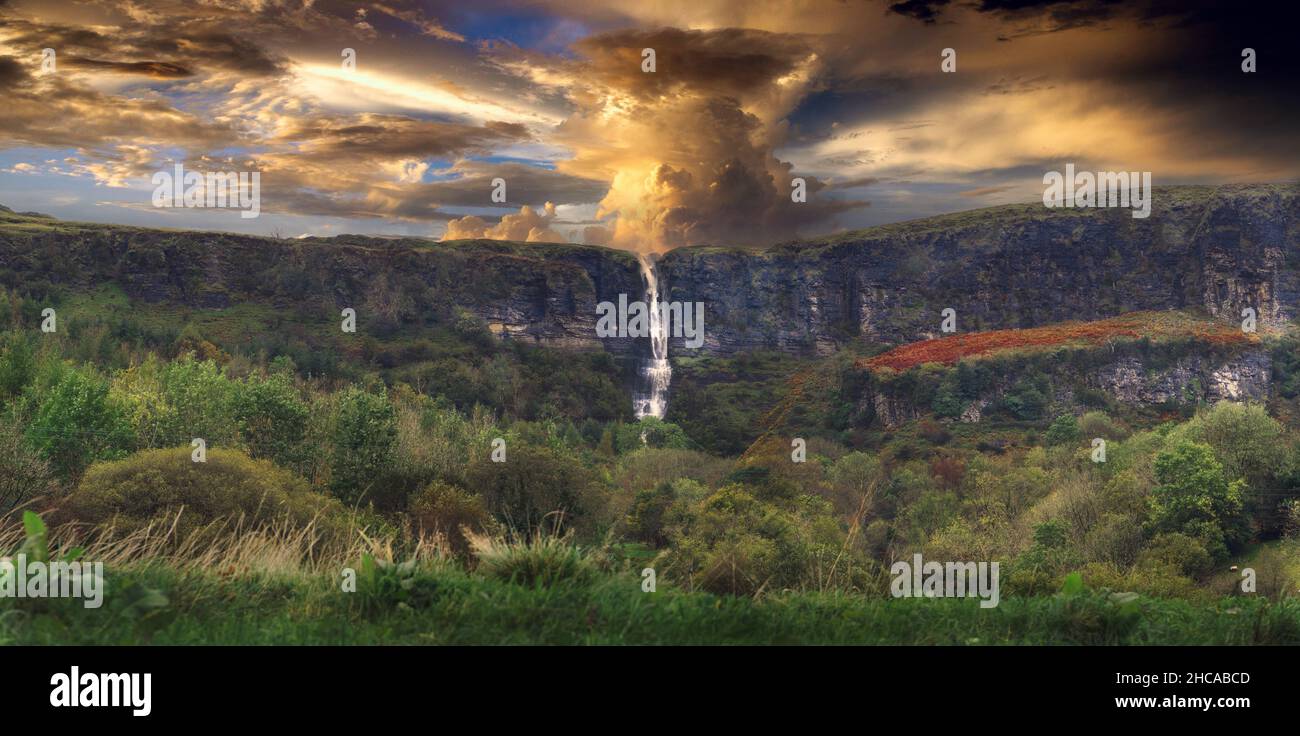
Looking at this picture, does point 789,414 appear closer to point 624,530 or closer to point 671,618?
point 624,530

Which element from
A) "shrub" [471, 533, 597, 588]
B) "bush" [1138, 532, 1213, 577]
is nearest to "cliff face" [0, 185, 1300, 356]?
"bush" [1138, 532, 1213, 577]

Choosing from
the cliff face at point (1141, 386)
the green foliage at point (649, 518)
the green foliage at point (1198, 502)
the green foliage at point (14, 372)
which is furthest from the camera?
the cliff face at point (1141, 386)

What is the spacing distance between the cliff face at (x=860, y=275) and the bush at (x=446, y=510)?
117m

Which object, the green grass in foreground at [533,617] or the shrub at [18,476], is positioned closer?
the green grass in foreground at [533,617]

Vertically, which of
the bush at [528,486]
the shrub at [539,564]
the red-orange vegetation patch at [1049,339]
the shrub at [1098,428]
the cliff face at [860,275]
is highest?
the cliff face at [860,275]

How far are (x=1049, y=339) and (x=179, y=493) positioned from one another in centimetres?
11639

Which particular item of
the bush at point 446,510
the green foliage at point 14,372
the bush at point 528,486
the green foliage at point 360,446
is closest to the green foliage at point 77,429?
the green foliage at point 360,446

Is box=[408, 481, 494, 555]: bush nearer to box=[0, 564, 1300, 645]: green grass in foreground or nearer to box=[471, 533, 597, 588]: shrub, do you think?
box=[471, 533, 597, 588]: shrub

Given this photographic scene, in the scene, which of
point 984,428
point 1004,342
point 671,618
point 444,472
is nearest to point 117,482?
point 444,472

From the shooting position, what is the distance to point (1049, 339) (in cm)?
11800

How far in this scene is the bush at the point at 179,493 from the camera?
59.4ft

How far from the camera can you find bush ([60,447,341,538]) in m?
18.1

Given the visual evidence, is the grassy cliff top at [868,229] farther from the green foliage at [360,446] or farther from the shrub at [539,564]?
the shrub at [539,564]
